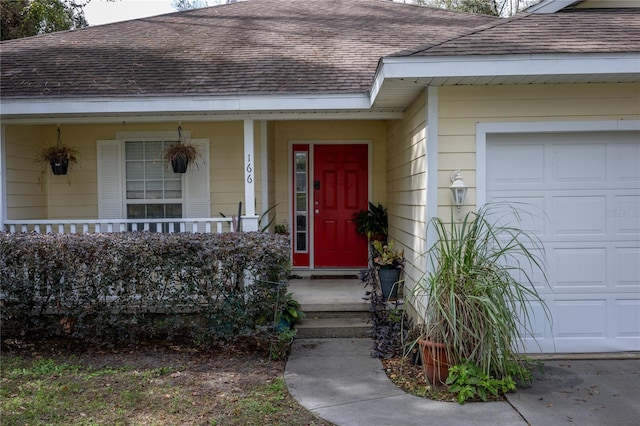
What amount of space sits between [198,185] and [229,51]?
200cm

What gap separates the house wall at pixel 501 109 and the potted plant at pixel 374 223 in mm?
3020

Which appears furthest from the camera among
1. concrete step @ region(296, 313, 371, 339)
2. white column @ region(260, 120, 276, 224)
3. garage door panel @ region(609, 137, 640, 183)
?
white column @ region(260, 120, 276, 224)

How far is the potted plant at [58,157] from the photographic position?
7.20m

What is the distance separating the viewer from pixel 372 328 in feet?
18.6

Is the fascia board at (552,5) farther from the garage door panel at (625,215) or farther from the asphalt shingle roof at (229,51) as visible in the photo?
the garage door panel at (625,215)

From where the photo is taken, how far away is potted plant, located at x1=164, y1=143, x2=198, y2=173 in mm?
7051

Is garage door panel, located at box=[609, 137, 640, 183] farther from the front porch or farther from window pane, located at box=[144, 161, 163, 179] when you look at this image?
window pane, located at box=[144, 161, 163, 179]

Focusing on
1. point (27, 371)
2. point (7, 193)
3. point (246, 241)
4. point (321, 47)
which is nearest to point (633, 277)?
point (246, 241)

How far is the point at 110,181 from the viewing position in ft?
24.8

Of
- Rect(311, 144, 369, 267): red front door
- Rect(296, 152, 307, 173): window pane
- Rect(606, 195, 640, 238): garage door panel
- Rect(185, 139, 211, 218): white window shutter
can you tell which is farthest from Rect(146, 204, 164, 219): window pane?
Rect(606, 195, 640, 238): garage door panel

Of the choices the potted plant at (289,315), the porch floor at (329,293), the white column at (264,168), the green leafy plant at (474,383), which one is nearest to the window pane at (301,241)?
the porch floor at (329,293)

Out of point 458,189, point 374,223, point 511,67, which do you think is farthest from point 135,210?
point 511,67

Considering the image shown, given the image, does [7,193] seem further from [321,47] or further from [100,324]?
[321,47]

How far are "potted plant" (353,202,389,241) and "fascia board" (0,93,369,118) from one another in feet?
7.78
